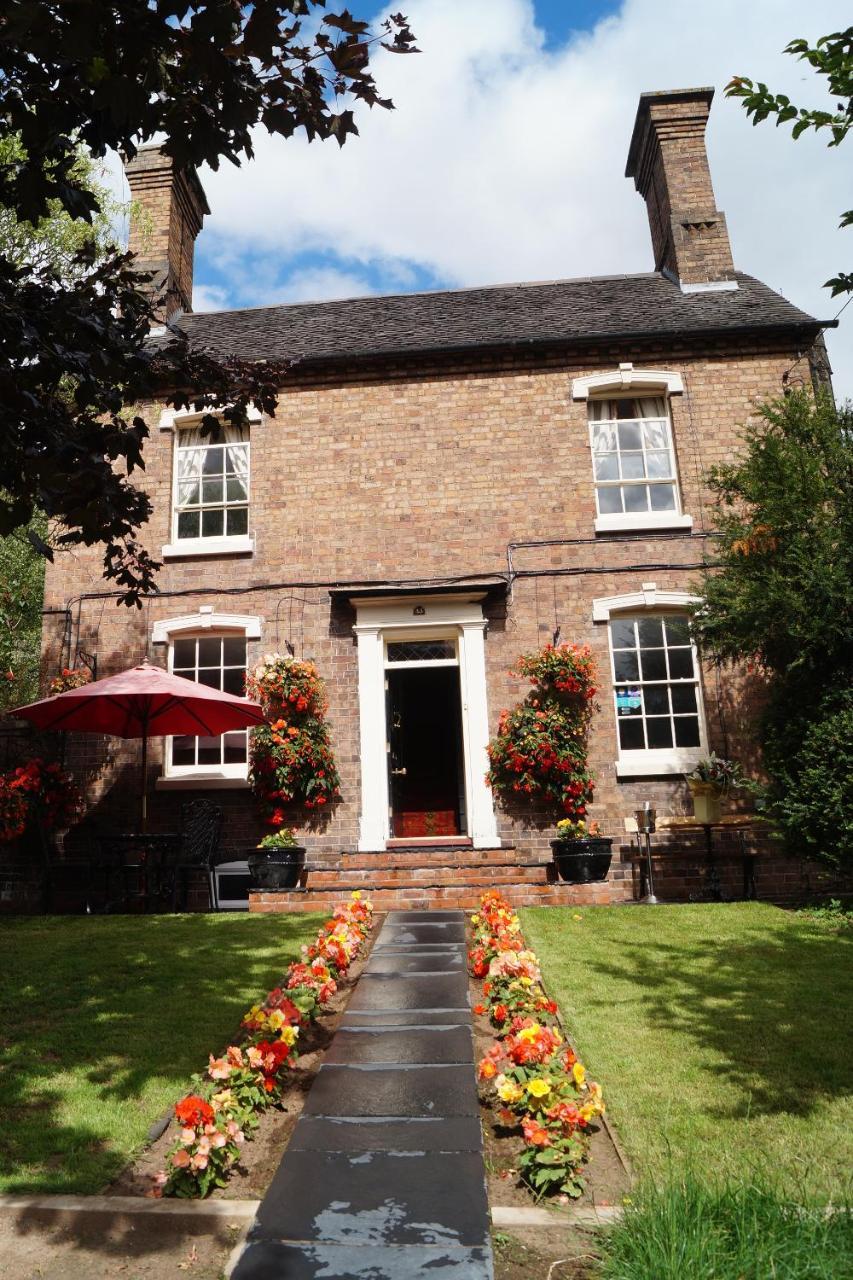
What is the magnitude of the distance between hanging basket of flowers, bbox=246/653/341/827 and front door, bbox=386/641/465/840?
971mm

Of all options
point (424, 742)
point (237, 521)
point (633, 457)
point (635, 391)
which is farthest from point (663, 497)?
point (237, 521)

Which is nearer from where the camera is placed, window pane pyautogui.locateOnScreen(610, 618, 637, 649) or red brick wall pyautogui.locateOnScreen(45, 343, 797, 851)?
red brick wall pyautogui.locateOnScreen(45, 343, 797, 851)

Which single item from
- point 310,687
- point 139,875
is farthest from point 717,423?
point 139,875

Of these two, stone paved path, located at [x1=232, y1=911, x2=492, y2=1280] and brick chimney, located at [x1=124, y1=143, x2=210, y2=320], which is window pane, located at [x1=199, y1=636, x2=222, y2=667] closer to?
brick chimney, located at [x1=124, y1=143, x2=210, y2=320]

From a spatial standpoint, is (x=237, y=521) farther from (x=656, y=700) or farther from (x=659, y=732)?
(x=659, y=732)

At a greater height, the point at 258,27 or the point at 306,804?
the point at 258,27

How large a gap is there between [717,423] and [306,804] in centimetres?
773

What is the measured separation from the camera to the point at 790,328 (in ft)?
39.7

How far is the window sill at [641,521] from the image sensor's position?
1180cm

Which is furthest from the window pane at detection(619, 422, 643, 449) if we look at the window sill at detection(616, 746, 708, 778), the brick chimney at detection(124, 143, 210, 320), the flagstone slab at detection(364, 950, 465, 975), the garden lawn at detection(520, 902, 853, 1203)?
the flagstone slab at detection(364, 950, 465, 975)

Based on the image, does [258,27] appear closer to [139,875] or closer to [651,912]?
[651,912]

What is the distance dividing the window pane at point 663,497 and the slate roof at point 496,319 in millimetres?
2151

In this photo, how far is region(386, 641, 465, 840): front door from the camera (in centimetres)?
1206

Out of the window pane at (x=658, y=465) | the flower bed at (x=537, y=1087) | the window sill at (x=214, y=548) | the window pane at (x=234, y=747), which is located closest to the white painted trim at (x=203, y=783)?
the window pane at (x=234, y=747)
